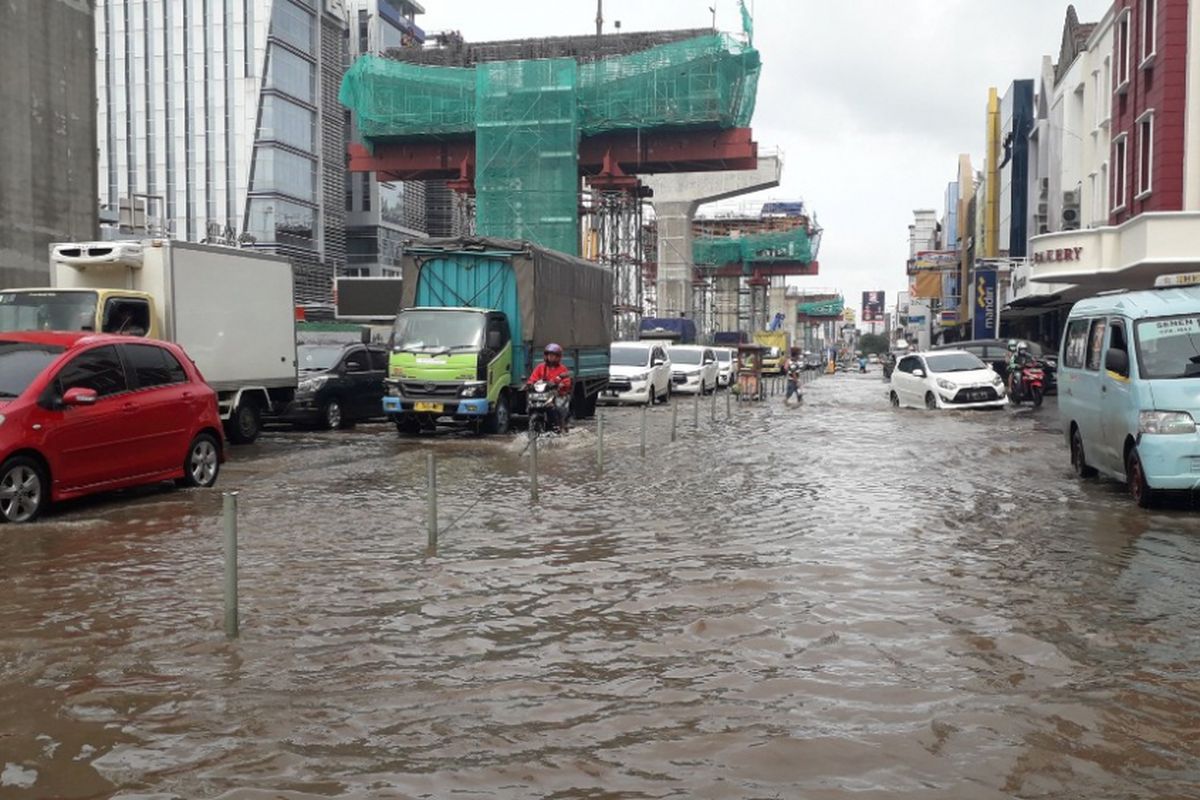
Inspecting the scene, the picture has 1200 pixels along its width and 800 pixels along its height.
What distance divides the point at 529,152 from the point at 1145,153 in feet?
95.1

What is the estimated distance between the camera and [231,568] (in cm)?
620

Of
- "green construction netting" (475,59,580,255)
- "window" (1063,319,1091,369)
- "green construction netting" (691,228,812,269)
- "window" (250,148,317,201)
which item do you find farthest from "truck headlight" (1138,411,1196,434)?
"green construction netting" (691,228,812,269)

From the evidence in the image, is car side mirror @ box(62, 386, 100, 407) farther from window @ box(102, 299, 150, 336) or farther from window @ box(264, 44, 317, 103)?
window @ box(264, 44, 317, 103)

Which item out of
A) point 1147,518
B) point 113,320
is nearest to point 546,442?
point 113,320

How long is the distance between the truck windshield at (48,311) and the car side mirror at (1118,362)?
38.7ft

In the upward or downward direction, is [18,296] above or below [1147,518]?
above

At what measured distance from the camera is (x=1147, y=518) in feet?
35.0

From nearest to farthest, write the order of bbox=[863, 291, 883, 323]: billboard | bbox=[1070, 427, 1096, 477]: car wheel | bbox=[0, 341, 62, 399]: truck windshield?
bbox=[0, 341, 62, 399]: truck windshield, bbox=[1070, 427, 1096, 477]: car wheel, bbox=[863, 291, 883, 323]: billboard

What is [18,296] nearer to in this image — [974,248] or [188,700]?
[188,700]

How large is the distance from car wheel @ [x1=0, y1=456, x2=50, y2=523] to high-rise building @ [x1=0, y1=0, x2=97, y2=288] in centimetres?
1736

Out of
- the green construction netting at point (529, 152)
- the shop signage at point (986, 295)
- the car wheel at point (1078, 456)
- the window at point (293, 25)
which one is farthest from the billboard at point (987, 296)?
the window at point (293, 25)

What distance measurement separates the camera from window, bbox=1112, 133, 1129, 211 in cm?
3209

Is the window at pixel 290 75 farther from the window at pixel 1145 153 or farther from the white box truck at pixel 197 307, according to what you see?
the white box truck at pixel 197 307

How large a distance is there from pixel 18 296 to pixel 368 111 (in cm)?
4574
